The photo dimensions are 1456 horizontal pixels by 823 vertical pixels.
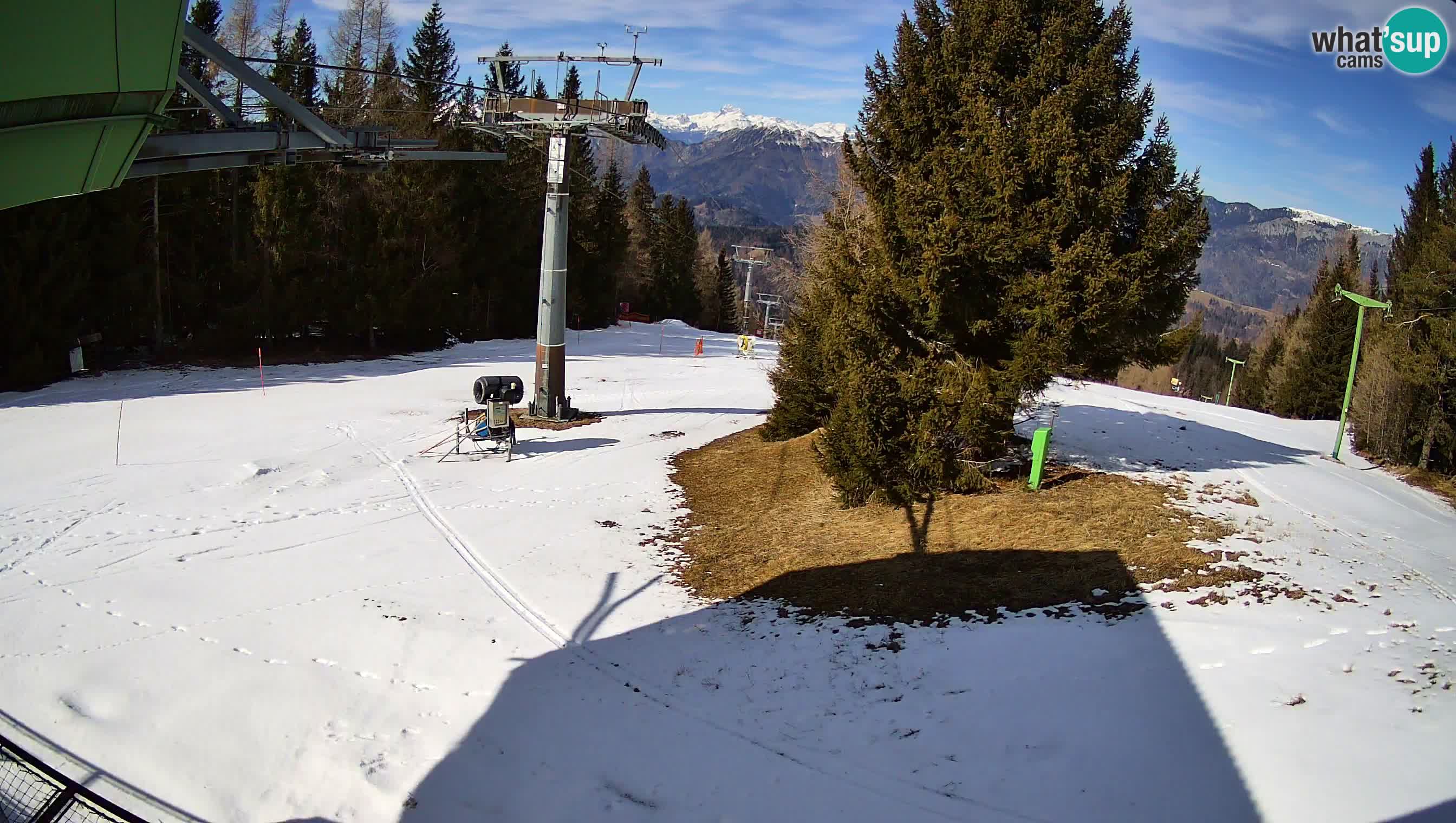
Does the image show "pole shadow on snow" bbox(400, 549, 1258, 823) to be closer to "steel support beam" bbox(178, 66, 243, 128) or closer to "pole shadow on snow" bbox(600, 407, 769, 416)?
"steel support beam" bbox(178, 66, 243, 128)

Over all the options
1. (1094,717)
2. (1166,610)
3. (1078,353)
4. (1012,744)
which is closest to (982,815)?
(1012,744)

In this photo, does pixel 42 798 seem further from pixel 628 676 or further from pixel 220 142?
pixel 220 142

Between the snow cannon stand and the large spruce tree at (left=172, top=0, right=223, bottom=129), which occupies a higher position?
the large spruce tree at (left=172, top=0, right=223, bottom=129)

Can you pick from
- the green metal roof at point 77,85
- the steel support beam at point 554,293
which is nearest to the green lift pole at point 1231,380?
the steel support beam at point 554,293

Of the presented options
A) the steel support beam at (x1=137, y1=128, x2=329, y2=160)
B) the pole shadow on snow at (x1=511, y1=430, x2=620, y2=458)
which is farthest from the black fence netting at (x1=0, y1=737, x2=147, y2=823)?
the pole shadow on snow at (x1=511, y1=430, x2=620, y2=458)

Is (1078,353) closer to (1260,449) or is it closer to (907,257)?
(907,257)

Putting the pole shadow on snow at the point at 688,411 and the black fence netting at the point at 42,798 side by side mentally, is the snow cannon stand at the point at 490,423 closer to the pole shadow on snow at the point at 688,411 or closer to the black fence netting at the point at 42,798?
the pole shadow on snow at the point at 688,411
